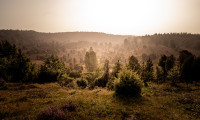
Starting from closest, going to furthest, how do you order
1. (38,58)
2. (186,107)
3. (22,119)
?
(22,119), (186,107), (38,58)

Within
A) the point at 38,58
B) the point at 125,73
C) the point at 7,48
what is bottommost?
the point at 38,58

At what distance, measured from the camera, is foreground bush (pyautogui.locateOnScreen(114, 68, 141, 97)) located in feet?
48.5

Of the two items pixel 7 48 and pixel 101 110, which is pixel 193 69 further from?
pixel 7 48

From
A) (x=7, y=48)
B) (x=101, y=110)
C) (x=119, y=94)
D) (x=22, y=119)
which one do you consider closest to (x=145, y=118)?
(x=101, y=110)

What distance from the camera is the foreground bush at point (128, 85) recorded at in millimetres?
14797

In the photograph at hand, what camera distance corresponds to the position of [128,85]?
14648mm

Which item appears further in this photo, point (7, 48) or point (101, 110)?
point (7, 48)

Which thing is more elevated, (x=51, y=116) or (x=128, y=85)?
(x=128, y=85)

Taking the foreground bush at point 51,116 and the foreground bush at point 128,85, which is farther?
the foreground bush at point 128,85

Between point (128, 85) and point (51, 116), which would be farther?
point (128, 85)

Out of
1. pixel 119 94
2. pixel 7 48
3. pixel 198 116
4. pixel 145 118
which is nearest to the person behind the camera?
pixel 145 118

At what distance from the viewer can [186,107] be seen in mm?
11547

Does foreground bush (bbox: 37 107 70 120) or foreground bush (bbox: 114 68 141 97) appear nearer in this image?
foreground bush (bbox: 37 107 70 120)

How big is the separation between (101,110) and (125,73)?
7.30m
